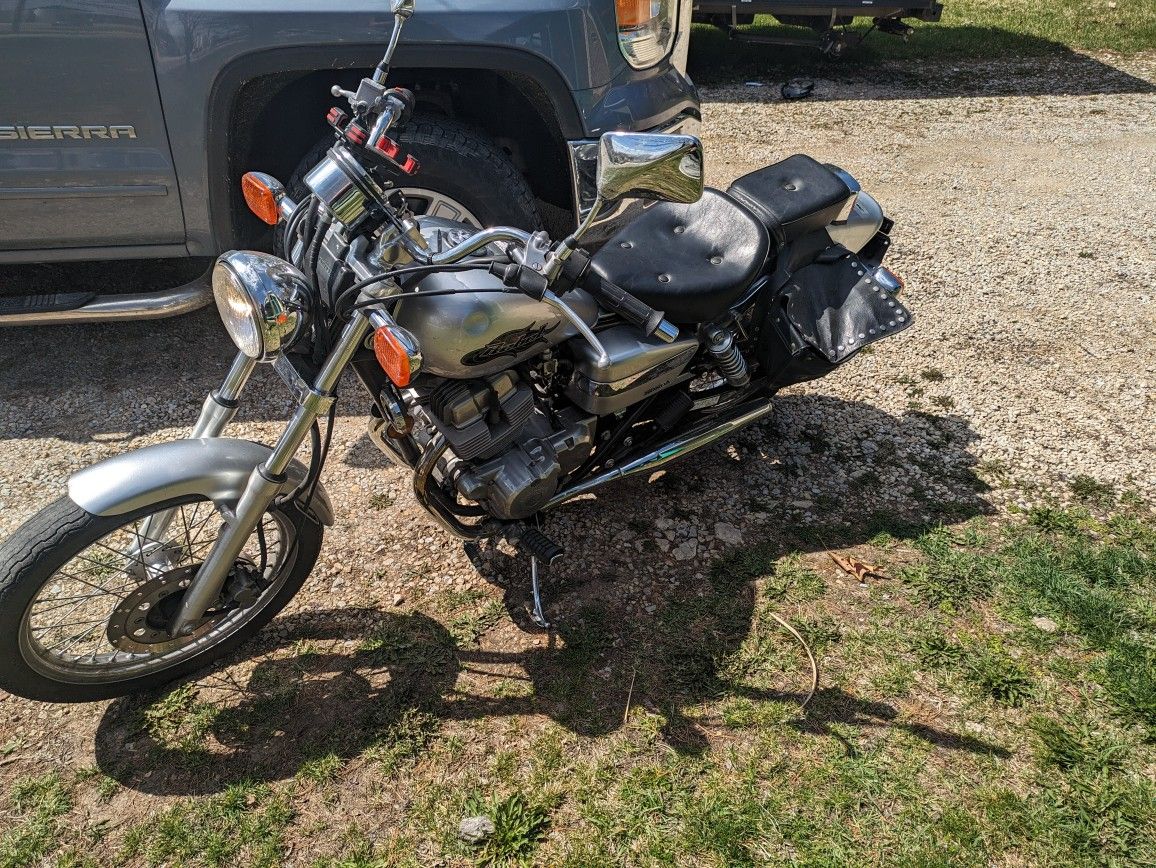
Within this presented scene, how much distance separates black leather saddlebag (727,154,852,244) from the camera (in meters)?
3.05

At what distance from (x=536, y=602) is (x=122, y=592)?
122 centimetres

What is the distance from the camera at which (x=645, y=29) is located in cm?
353

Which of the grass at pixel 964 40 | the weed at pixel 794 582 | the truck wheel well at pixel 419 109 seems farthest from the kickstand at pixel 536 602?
the grass at pixel 964 40

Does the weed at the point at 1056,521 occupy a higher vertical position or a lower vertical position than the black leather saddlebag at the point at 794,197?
lower

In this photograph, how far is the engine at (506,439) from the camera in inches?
97.0

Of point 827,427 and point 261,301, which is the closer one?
point 261,301

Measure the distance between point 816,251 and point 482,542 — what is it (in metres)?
1.61

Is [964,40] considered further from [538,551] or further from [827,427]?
[538,551]

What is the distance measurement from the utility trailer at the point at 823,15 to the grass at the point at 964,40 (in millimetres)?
219

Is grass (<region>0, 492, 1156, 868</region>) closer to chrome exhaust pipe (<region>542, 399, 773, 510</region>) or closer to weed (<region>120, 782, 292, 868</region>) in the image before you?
weed (<region>120, 782, 292, 868</region>)

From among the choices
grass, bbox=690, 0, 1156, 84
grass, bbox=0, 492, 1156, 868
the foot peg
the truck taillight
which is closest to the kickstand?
the foot peg

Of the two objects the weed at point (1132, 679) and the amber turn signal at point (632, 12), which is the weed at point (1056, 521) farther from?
the amber turn signal at point (632, 12)

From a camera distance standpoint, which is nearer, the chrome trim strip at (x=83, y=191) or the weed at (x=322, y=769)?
the weed at (x=322, y=769)

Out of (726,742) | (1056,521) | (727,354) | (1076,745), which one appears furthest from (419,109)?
(1076,745)
